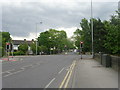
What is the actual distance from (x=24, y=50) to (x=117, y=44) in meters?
76.2

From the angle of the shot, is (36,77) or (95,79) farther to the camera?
(36,77)

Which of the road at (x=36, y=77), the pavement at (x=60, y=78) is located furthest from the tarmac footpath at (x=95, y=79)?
the road at (x=36, y=77)

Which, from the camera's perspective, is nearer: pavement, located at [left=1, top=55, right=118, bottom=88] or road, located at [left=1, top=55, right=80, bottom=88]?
pavement, located at [left=1, top=55, right=118, bottom=88]

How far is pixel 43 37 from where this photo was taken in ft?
379

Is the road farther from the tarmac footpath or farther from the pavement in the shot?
the tarmac footpath

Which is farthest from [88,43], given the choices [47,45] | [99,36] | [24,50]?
[47,45]

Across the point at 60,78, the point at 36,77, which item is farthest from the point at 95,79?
the point at 36,77

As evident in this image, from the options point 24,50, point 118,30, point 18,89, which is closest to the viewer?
point 18,89

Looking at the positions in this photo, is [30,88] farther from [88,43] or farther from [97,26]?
[88,43]

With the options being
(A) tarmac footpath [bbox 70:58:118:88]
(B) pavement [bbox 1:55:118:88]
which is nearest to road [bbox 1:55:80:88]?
(B) pavement [bbox 1:55:118:88]

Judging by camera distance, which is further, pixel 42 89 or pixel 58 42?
pixel 58 42

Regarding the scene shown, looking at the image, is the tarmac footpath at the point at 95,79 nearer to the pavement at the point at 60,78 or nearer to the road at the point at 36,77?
the pavement at the point at 60,78

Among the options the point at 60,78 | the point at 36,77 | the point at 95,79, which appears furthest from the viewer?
the point at 36,77

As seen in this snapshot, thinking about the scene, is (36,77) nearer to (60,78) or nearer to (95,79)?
(60,78)
